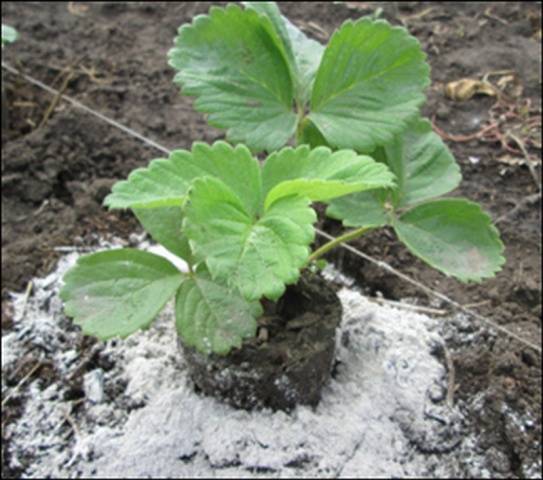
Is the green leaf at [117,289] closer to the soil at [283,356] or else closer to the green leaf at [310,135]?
the soil at [283,356]

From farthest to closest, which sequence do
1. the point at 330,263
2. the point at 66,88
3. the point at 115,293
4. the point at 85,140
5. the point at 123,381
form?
the point at 66,88
the point at 85,140
the point at 330,263
the point at 123,381
the point at 115,293

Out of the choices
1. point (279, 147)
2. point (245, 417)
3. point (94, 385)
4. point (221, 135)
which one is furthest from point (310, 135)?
point (221, 135)

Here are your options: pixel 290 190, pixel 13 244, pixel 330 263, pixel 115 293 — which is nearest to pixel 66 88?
pixel 13 244

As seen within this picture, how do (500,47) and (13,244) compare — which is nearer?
(13,244)

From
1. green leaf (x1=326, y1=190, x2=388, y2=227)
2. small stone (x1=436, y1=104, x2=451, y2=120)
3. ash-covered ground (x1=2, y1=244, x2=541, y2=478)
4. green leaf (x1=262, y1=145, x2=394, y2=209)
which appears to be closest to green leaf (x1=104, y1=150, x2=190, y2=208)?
green leaf (x1=262, y1=145, x2=394, y2=209)

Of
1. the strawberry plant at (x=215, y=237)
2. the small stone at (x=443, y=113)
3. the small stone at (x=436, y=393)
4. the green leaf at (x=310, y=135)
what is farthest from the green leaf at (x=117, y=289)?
the small stone at (x=443, y=113)

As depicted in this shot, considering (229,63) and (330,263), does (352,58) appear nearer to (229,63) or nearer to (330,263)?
(229,63)

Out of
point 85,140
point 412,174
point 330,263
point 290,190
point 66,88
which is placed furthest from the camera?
point 66,88

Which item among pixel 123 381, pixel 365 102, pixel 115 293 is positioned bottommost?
pixel 123 381
